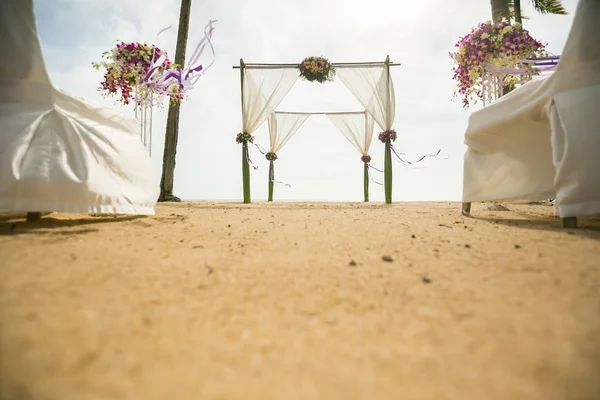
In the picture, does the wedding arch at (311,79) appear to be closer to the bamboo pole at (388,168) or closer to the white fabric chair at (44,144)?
the bamboo pole at (388,168)

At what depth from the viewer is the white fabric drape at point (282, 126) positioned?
8.02m

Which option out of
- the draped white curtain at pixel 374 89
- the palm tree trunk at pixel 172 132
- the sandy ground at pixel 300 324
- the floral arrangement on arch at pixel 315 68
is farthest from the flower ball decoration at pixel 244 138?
the sandy ground at pixel 300 324

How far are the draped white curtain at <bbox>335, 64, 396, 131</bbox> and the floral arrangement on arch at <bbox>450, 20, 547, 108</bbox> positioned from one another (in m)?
1.95

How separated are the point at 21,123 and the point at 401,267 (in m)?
1.98

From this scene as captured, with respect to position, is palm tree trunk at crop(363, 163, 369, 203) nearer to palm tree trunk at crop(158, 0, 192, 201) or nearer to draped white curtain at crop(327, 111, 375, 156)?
draped white curtain at crop(327, 111, 375, 156)

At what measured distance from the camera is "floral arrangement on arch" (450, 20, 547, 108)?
148 inches

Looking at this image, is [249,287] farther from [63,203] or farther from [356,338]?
[63,203]

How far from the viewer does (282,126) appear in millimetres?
8102

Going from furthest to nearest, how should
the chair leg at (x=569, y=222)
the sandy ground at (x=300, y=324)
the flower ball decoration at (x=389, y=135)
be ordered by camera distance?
1. the flower ball decoration at (x=389, y=135)
2. the chair leg at (x=569, y=222)
3. the sandy ground at (x=300, y=324)

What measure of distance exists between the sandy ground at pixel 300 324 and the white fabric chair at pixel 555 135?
51cm

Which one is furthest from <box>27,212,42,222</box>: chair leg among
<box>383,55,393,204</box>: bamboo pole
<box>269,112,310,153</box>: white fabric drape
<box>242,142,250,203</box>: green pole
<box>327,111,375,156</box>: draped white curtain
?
<box>327,111,375,156</box>: draped white curtain

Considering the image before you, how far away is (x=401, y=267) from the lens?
1.00 metres

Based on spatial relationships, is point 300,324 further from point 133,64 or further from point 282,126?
point 282,126

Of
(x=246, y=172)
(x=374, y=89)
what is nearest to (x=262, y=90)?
(x=246, y=172)
